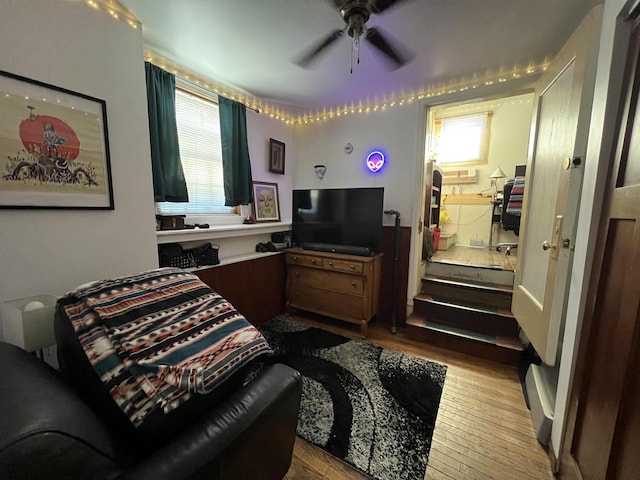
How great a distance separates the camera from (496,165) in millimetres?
4488

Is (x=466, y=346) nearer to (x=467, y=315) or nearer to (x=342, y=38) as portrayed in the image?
(x=467, y=315)

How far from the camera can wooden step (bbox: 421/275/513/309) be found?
2.52 meters

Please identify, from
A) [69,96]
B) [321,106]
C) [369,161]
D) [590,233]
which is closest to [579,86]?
[590,233]

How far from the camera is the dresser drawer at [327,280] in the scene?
257 cm

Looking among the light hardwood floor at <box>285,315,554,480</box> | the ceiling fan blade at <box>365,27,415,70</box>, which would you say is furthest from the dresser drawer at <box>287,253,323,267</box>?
the ceiling fan blade at <box>365,27,415,70</box>

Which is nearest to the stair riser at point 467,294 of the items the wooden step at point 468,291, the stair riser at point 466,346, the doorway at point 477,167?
the wooden step at point 468,291

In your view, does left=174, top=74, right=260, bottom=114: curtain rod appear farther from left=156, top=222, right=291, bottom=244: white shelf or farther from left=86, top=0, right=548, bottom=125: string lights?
left=156, top=222, right=291, bottom=244: white shelf

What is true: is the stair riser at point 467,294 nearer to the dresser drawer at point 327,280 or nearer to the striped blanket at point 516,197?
the dresser drawer at point 327,280

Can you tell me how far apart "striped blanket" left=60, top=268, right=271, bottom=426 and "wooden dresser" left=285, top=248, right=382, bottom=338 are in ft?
5.66

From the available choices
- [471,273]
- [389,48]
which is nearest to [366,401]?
[471,273]

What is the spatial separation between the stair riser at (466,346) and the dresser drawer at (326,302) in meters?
0.57

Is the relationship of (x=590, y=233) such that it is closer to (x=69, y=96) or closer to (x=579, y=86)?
(x=579, y=86)

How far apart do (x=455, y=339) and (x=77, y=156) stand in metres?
3.05

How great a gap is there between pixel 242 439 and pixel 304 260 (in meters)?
2.16
